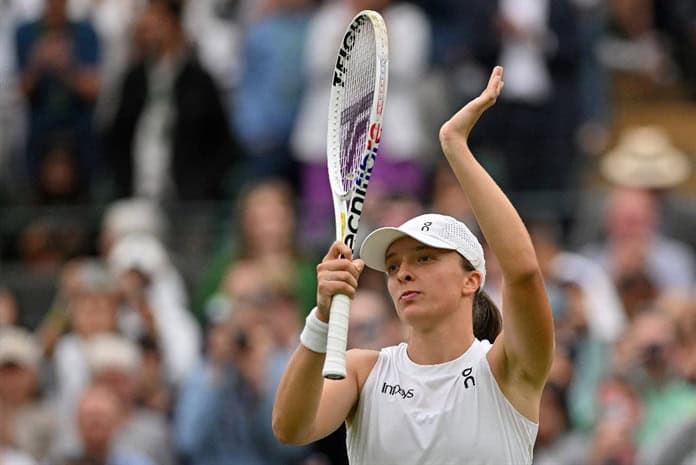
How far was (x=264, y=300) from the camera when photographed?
10438 mm

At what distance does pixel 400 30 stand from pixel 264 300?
2284 millimetres

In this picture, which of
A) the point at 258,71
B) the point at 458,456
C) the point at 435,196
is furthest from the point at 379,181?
the point at 458,456

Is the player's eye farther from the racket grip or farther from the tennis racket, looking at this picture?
the racket grip

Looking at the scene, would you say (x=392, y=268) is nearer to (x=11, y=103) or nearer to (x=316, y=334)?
(x=316, y=334)

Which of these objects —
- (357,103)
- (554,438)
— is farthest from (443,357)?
(554,438)

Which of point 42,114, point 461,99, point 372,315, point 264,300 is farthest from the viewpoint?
point 42,114

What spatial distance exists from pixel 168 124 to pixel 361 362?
724cm

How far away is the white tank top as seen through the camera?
5516 mm

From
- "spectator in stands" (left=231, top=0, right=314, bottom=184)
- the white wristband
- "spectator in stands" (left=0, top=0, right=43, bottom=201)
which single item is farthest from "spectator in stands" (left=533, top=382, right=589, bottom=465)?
"spectator in stands" (left=0, top=0, right=43, bottom=201)

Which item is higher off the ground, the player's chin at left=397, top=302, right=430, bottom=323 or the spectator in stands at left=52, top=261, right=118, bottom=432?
the player's chin at left=397, top=302, right=430, bottom=323

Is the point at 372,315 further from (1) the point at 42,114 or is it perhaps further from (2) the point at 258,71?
(1) the point at 42,114

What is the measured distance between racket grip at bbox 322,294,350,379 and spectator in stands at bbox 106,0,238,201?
7305mm

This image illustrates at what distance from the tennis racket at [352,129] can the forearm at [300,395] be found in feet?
0.53

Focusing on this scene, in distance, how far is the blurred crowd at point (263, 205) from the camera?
9.88m
